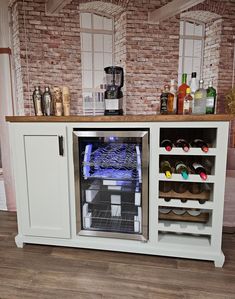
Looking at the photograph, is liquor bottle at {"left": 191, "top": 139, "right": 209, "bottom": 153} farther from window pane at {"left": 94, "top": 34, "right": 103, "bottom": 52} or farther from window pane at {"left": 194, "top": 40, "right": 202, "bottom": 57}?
window pane at {"left": 94, "top": 34, "right": 103, "bottom": 52}

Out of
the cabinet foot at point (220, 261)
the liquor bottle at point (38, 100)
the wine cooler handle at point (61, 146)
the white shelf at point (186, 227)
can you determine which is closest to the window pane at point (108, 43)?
the liquor bottle at point (38, 100)

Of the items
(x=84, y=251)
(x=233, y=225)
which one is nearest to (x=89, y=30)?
(x=84, y=251)

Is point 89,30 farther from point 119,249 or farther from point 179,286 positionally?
point 179,286

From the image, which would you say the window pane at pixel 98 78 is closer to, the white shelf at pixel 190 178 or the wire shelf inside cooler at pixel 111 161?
the wire shelf inside cooler at pixel 111 161

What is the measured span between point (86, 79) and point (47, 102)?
41.2 inches

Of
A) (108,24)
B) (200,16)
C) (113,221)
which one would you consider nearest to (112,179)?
(113,221)

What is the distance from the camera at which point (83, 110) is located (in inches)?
122

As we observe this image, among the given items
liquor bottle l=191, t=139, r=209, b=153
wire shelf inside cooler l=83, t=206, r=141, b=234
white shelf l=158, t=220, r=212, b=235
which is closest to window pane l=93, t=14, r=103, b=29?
liquor bottle l=191, t=139, r=209, b=153

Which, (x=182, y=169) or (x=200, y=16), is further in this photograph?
(x=200, y=16)

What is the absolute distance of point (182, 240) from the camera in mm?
2039

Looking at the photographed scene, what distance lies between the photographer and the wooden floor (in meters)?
1.63

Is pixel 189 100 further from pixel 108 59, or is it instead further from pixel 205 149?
pixel 108 59

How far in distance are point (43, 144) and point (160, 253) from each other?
4.56 feet

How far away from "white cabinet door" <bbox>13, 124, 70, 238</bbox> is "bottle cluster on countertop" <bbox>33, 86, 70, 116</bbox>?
34 centimetres
